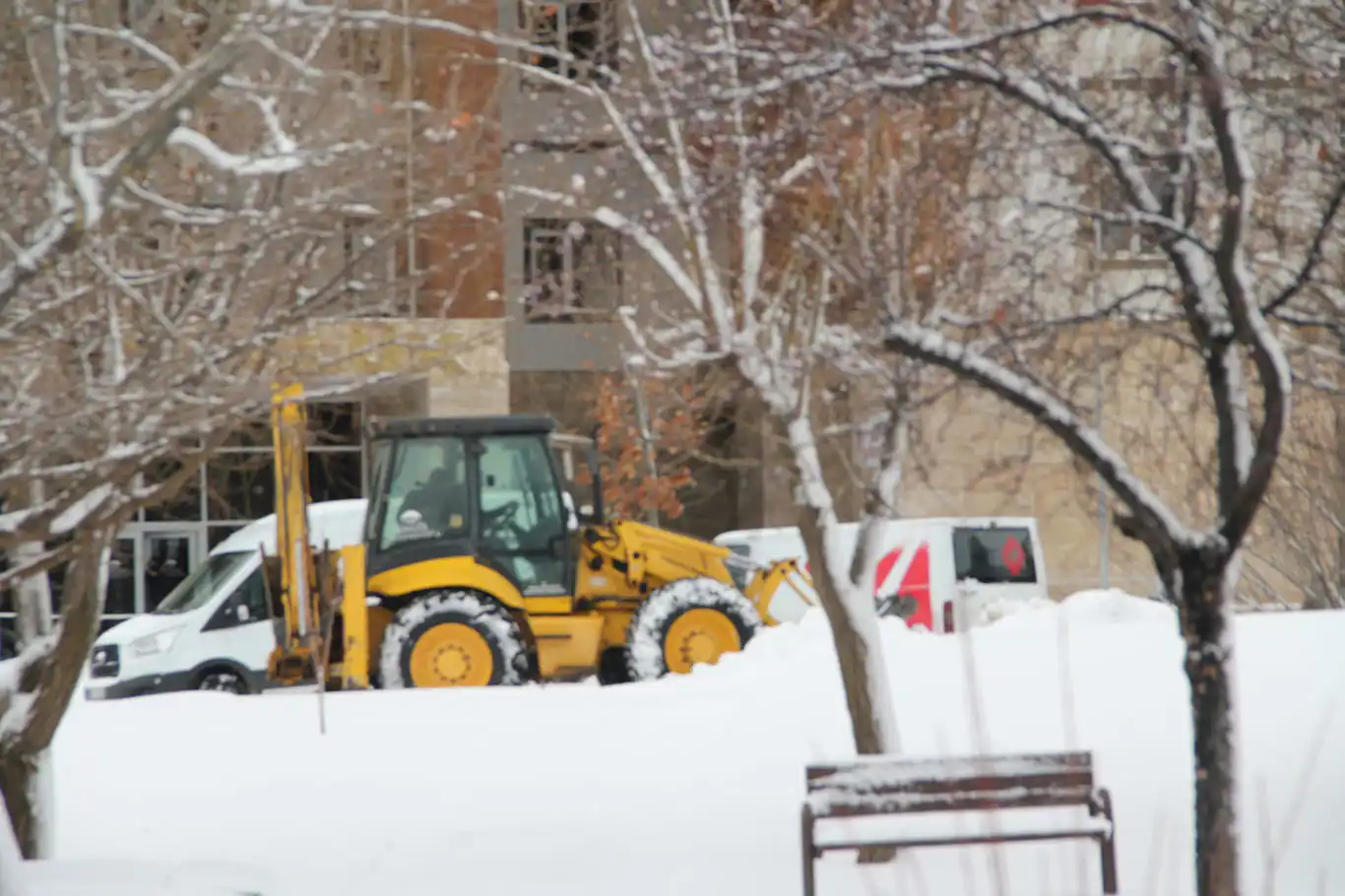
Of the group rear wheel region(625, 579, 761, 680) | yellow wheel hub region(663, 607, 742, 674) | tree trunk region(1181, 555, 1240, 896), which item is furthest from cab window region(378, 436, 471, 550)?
tree trunk region(1181, 555, 1240, 896)

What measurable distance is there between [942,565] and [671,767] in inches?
474


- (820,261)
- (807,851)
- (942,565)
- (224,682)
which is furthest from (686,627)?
(807,851)

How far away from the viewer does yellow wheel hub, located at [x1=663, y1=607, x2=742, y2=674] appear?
2077 cm

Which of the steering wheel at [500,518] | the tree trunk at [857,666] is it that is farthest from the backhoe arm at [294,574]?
the tree trunk at [857,666]

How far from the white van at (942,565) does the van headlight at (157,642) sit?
7.28 metres

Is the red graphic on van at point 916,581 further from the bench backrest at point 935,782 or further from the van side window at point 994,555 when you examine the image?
the bench backrest at point 935,782

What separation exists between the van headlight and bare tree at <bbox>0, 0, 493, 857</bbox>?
10.6 m

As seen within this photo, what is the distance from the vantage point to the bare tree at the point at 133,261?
746 centimetres

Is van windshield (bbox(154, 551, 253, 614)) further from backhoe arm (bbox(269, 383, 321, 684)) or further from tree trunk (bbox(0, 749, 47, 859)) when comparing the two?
tree trunk (bbox(0, 749, 47, 859))

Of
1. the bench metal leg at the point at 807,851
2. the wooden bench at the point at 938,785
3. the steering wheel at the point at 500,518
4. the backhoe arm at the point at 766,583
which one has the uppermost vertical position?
the steering wheel at the point at 500,518

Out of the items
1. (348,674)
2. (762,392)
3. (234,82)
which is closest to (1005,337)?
(234,82)

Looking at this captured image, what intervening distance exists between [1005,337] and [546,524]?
44.7 ft

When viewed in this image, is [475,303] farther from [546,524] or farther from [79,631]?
[79,631]

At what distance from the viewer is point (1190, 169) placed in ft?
28.0
